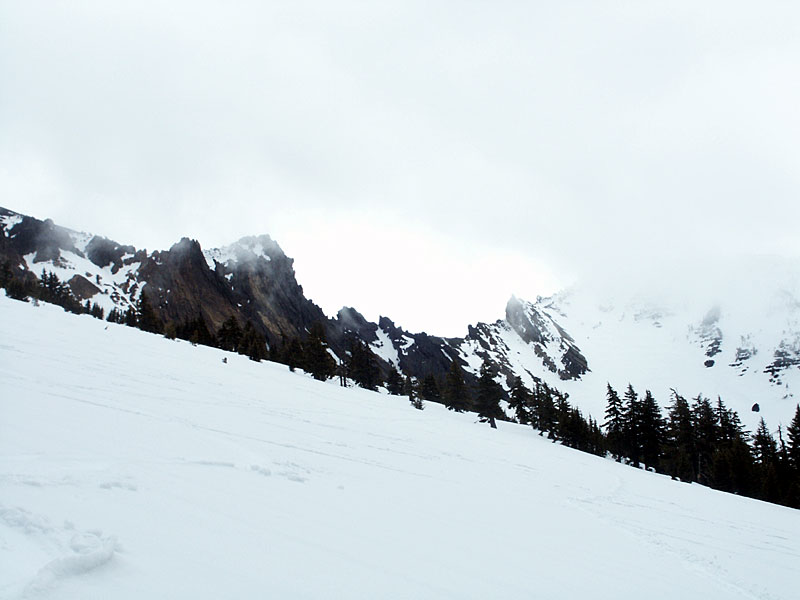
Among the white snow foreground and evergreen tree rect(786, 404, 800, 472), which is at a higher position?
evergreen tree rect(786, 404, 800, 472)

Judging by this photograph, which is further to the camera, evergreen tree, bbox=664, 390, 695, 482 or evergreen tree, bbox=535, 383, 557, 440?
evergreen tree, bbox=535, 383, 557, 440

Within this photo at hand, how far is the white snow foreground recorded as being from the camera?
347 cm

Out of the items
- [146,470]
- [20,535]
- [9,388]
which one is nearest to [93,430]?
[146,470]

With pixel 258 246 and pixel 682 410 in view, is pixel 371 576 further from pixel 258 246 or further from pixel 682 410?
pixel 258 246

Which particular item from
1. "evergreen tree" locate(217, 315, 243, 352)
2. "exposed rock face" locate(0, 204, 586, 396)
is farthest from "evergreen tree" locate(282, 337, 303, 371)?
"exposed rock face" locate(0, 204, 586, 396)

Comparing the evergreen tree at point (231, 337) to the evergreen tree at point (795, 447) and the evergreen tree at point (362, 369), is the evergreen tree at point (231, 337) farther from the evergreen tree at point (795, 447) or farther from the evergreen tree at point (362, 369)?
the evergreen tree at point (795, 447)

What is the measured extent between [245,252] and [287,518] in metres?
190

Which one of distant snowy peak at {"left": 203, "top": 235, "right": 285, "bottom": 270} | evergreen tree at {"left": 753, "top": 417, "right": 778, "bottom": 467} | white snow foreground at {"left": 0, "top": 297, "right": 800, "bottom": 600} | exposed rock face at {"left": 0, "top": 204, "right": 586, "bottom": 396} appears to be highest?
distant snowy peak at {"left": 203, "top": 235, "right": 285, "bottom": 270}

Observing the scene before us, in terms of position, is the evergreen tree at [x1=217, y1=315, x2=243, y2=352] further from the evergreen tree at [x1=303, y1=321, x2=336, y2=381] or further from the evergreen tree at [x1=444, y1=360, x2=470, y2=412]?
the evergreen tree at [x1=444, y1=360, x2=470, y2=412]

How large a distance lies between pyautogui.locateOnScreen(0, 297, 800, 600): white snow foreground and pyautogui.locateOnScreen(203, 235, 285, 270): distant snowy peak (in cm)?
16946

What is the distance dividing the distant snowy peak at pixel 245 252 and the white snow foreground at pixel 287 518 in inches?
6672

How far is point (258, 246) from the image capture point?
187000 millimetres

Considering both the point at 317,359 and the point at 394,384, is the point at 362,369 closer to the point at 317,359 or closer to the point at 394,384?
the point at 317,359

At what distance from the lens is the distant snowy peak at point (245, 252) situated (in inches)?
6826
